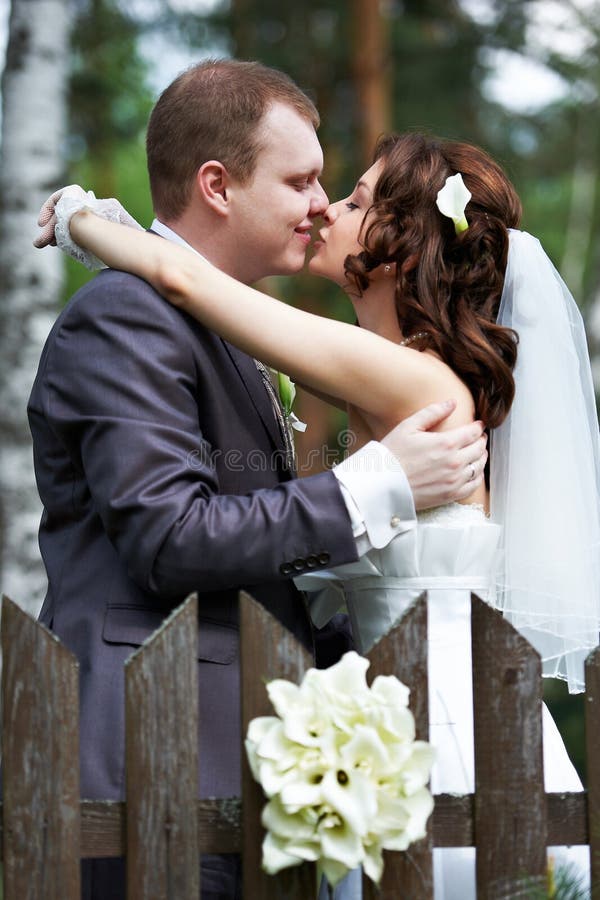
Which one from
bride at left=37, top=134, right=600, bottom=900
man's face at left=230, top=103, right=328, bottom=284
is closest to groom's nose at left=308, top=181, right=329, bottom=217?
man's face at left=230, top=103, right=328, bottom=284

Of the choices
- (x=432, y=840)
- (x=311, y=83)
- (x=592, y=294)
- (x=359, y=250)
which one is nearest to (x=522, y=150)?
(x=311, y=83)

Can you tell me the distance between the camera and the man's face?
3.33m

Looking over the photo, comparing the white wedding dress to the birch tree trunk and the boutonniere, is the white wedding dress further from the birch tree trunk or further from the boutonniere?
the birch tree trunk

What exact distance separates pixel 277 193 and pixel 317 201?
17 cm

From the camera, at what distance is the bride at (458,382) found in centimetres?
302

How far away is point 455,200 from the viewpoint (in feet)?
10.7

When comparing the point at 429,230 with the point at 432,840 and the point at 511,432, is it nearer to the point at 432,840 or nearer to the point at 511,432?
the point at 511,432

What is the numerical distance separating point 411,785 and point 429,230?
5.83ft

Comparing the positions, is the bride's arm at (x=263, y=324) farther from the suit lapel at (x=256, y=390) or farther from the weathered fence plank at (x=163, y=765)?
the weathered fence plank at (x=163, y=765)

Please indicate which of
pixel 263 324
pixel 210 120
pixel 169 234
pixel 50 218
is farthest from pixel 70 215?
pixel 263 324

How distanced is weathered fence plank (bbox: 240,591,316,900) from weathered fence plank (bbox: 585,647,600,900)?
610 mm

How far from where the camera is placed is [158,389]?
109 inches

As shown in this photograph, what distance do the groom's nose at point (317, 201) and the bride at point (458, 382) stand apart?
4.4 inches

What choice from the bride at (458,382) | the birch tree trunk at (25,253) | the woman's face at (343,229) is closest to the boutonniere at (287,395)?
the bride at (458,382)
